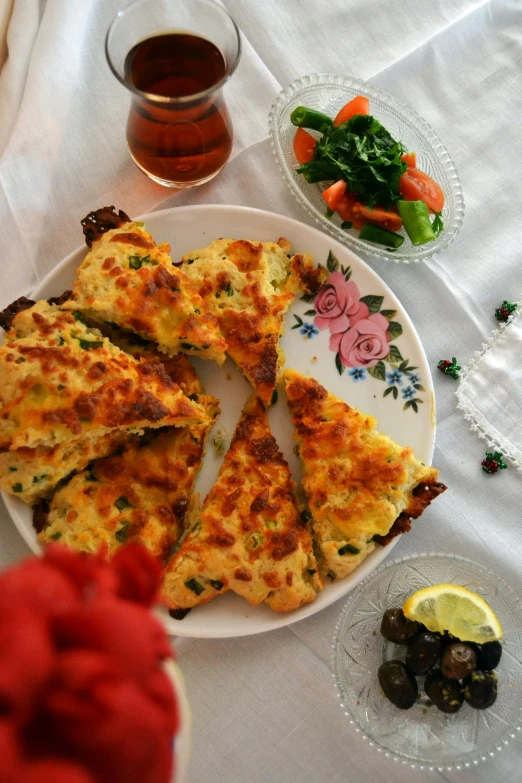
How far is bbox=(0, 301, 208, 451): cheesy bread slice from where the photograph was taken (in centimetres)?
327

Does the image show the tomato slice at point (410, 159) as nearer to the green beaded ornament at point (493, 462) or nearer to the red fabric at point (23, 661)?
the green beaded ornament at point (493, 462)

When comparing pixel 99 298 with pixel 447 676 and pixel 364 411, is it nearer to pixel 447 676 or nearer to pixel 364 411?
pixel 364 411

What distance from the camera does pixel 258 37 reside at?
461 cm

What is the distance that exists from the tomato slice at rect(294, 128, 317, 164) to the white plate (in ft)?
1.48

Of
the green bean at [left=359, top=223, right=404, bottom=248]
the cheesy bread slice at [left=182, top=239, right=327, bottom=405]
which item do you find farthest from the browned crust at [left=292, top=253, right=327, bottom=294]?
the green bean at [left=359, top=223, right=404, bottom=248]

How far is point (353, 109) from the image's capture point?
4.19 metres

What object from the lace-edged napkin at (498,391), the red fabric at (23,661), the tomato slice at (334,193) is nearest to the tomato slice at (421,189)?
the tomato slice at (334,193)

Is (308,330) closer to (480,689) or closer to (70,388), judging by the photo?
(70,388)

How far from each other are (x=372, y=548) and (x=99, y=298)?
76.3 inches

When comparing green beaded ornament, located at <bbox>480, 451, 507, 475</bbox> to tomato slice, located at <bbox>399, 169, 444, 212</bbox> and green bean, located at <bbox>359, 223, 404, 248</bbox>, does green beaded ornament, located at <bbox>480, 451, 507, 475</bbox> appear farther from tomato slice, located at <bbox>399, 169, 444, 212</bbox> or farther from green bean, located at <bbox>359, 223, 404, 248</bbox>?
tomato slice, located at <bbox>399, 169, 444, 212</bbox>

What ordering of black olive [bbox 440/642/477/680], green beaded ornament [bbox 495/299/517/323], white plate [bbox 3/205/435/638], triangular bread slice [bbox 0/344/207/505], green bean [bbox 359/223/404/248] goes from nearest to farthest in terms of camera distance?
black olive [bbox 440/642/477/680]
triangular bread slice [bbox 0/344/207/505]
white plate [bbox 3/205/435/638]
green bean [bbox 359/223/404/248]
green beaded ornament [bbox 495/299/517/323]

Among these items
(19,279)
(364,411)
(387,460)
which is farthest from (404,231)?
(19,279)

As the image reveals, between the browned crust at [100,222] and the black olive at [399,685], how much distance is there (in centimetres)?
277

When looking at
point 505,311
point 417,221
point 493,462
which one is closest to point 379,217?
point 417,221
